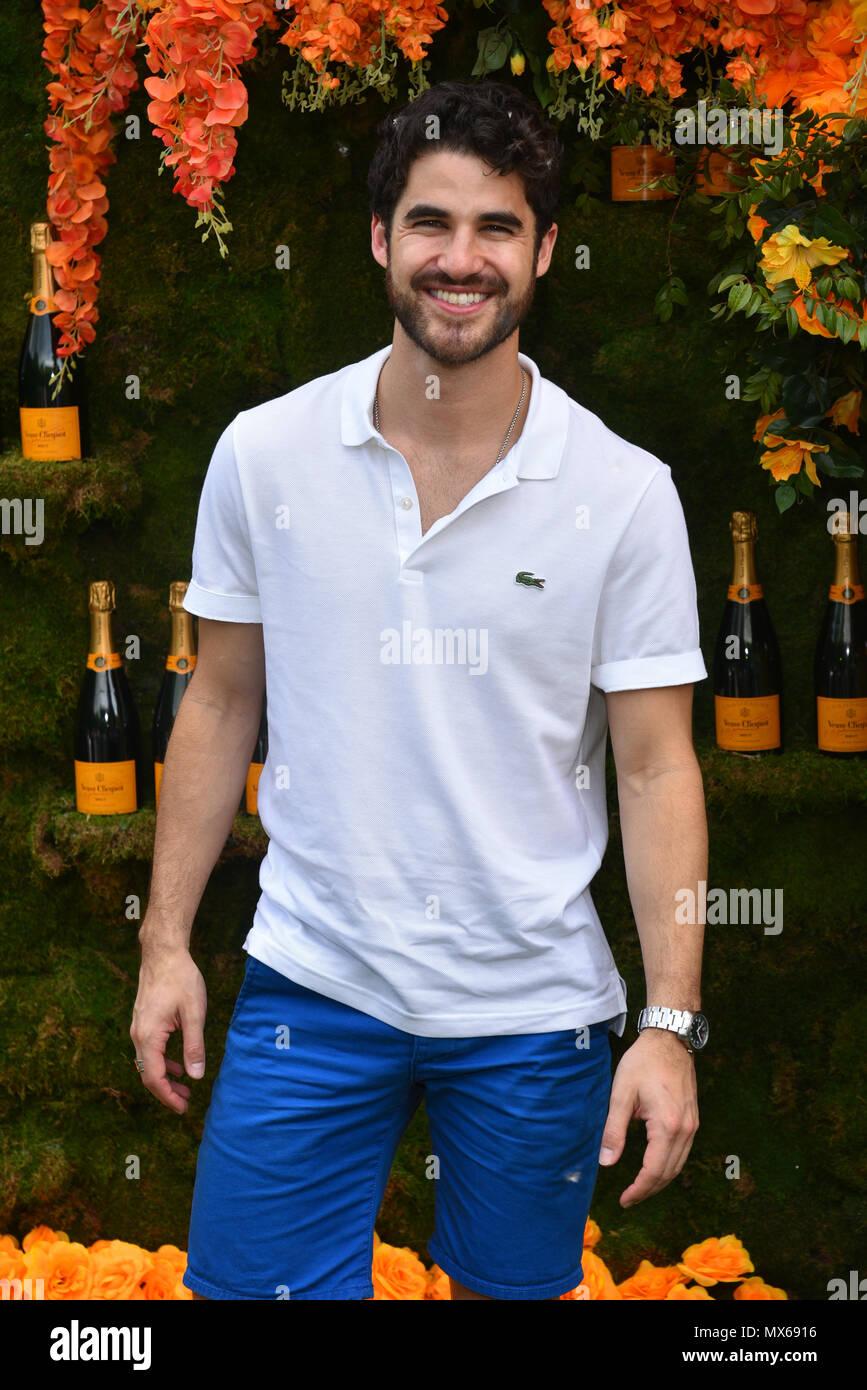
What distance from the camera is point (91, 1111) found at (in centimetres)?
238

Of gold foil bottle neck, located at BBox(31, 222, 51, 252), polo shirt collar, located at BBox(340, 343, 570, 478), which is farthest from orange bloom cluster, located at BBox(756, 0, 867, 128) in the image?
gold foil bottle neck, located at BBox(31, 222, 51, 252)

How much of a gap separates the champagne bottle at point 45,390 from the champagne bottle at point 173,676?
0.92 ft

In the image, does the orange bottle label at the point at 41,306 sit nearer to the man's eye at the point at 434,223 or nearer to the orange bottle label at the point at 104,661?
the orange bottle label at the point at 104,661

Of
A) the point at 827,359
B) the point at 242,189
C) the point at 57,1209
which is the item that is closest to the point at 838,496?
the point at 827,359

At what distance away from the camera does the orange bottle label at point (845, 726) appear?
2.08 m

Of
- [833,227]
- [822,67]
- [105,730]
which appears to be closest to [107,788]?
[105,730]

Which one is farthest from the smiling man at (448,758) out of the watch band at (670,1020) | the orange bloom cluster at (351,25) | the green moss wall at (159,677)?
the green moss wall at (159,677)

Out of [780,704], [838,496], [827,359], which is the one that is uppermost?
[827,359]

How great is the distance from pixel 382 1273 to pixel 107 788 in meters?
0.88

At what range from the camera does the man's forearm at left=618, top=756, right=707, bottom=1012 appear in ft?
4.99

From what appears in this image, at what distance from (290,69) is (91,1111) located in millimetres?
1696

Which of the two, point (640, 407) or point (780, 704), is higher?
point (640, 407)

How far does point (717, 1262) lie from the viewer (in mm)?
2289
